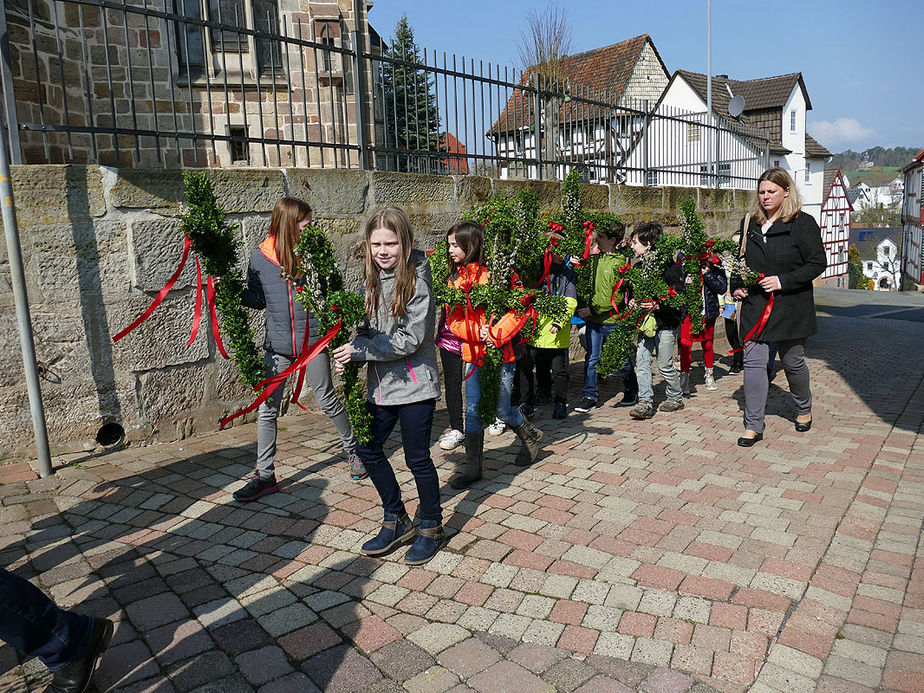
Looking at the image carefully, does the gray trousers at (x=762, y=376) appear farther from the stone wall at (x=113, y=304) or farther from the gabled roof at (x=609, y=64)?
the gabled roof at (x=609, y=64)

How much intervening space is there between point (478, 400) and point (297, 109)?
776 centimetres

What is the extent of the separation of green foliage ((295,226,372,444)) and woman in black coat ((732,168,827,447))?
10.5 feet

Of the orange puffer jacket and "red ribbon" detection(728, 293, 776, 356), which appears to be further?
"red ribbon" detection(728, 293, 776, 356)

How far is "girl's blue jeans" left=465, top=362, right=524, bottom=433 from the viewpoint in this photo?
15.1 ft

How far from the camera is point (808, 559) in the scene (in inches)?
138

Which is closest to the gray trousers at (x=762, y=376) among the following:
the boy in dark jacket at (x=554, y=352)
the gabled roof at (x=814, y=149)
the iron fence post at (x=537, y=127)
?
the boy in dark jacket at (x=554, y=352)

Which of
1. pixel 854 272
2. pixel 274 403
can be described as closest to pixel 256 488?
pixel 274 403

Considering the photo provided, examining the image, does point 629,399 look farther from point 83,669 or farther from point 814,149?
point 814,149

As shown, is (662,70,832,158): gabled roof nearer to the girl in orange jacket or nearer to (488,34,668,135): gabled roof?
(488,34,668,135): gabled roof

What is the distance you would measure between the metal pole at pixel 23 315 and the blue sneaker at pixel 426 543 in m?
2.98

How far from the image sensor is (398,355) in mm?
3422

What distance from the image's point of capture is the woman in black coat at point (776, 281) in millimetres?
5383

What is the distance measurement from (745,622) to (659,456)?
2.22m

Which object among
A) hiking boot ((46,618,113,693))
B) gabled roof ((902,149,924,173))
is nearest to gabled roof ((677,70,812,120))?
gabled roof ((902,149,924,173))
